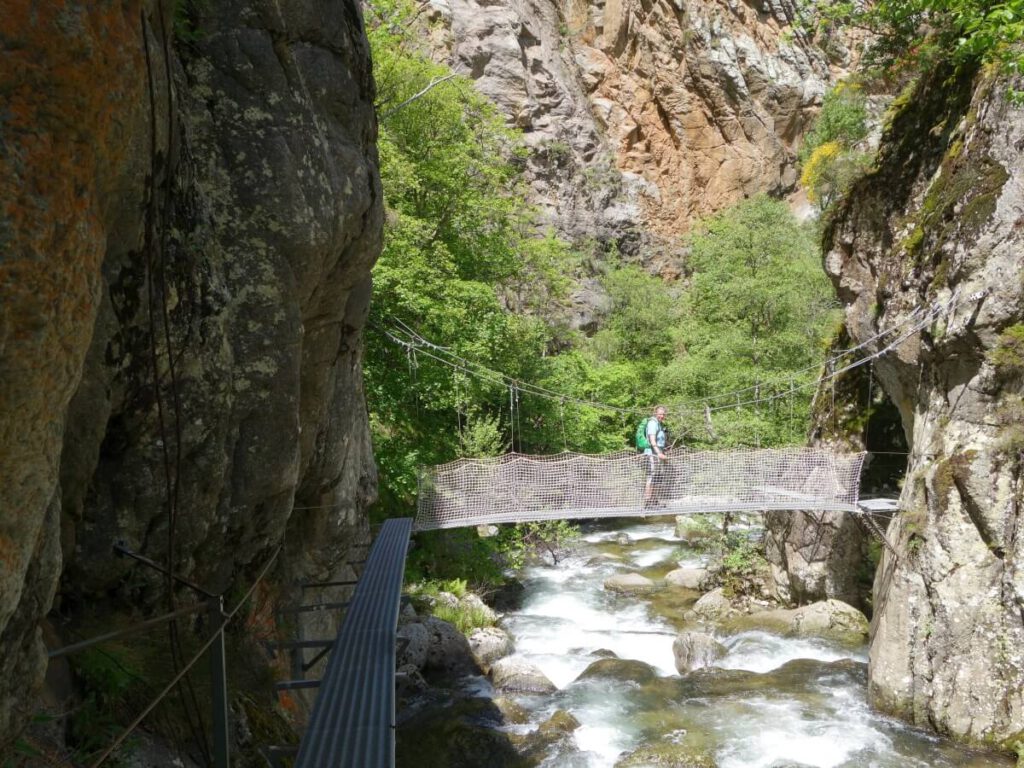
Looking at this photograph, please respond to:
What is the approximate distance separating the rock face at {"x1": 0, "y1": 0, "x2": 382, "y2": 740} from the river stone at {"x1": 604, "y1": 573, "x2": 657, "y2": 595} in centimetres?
811

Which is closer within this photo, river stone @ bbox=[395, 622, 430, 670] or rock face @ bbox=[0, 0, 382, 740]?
rock face @ bbox=[0, 0, 382, 740]

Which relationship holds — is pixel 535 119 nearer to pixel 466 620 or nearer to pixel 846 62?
pixel 846 62

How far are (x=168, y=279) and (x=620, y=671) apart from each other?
740 centimetres

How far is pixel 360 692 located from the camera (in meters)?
2.67

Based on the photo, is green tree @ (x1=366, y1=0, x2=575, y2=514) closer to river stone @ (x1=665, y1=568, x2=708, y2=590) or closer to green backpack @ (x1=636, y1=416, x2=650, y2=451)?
green backpack @ (x1=636, y1=416, x2=650, y2=451)

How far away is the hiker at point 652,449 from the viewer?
8477mm

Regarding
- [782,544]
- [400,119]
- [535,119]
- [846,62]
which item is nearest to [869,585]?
[782,544]

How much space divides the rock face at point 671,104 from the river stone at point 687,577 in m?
16.4

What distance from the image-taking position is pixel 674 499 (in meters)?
8.62

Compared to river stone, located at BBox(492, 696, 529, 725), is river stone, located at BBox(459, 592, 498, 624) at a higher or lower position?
lower

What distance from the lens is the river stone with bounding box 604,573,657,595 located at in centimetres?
1176

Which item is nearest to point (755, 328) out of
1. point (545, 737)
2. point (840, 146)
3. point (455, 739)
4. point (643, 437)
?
point (840, 146)

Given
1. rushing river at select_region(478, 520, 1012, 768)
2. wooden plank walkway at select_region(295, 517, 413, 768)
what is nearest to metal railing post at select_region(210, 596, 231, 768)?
wooden plank walkway at select_region(295, 517, 413, 768)

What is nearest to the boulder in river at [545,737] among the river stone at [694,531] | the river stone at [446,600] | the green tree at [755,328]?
the river stone at [446,600]
